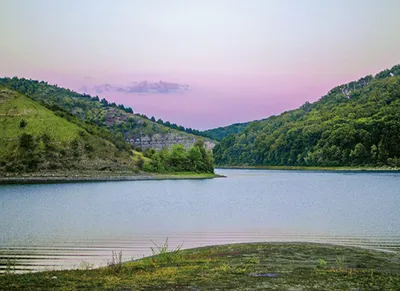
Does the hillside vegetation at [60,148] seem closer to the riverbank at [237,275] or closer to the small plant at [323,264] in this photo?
the riverbank at [237,275]

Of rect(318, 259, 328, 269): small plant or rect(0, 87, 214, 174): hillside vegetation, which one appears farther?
rect(0, 87, 214, 174): hillside vegetation

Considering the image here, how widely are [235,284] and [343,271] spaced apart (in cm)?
395

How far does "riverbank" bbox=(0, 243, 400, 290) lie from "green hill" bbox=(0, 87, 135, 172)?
310ft

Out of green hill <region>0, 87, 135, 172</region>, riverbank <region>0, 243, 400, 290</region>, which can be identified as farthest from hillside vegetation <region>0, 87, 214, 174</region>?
riverbank <region>0, 243, 400, 290</region>

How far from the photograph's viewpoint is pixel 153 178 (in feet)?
388

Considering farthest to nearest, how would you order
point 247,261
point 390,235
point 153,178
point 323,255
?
point 153,178 < point 390,235 < point 323,255 < point 247,261

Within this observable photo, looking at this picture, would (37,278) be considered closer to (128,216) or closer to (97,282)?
(97,282)

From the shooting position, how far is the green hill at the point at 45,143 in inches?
4109

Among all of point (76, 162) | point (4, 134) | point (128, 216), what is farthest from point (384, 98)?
point (128, 216)

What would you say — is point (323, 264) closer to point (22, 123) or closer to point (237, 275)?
point (237, 275)

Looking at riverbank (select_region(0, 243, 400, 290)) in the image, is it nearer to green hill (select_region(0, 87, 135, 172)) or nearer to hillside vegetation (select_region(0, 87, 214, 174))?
green hill (select_region(0, 87, 135, 172))

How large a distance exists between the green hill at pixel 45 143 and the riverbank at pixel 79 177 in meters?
2.14

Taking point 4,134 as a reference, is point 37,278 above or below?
below

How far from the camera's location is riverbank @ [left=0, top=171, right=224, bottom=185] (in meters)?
96.9
